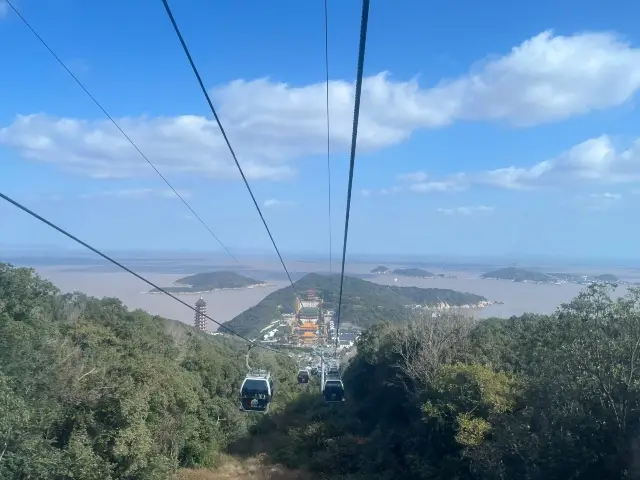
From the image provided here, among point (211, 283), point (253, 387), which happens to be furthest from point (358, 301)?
point (253, 387)

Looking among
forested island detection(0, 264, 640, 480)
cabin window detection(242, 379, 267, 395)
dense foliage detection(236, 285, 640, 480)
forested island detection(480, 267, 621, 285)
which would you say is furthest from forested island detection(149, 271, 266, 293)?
cabin window detection(242, 379, 267, 395)

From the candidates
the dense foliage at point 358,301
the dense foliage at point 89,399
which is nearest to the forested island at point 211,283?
the dense foliage at point 358,301

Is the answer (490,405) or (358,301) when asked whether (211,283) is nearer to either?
(358,301)

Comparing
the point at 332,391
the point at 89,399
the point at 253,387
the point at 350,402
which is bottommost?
the point at 350,402

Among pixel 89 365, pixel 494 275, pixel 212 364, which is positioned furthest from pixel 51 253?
pixel 89 365

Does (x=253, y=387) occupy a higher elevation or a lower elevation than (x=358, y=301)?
higher

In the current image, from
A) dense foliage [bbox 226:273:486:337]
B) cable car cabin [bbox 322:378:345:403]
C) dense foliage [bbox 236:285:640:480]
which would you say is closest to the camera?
dense foliage [bbox 236:285:640:480]

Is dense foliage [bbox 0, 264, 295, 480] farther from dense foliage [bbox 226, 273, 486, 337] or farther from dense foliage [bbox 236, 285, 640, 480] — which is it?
dense foliage [bbox 226, 273, 486, 337]
